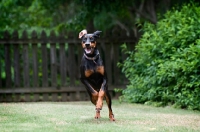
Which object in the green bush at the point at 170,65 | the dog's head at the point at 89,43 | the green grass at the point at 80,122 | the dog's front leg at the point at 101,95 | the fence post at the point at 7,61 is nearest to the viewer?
the green grass at the point at 80,122

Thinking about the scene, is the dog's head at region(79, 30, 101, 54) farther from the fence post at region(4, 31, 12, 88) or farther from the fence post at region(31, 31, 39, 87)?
the fence post at region(4, 31, 12, 88)

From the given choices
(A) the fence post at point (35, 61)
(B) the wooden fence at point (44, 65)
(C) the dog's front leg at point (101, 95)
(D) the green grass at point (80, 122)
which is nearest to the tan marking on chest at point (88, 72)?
(C) the dog's front leg at point (101, 95)

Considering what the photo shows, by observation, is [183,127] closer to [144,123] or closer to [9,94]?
[144,123]

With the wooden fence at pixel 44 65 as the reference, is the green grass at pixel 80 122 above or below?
below

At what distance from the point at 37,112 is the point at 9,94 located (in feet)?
19.9

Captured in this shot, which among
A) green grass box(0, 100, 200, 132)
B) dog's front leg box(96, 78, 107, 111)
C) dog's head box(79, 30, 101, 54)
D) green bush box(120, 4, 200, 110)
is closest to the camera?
green grass box(0, 100, 200, 132)

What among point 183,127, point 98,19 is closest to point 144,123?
point 183,127

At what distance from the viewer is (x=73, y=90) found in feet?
52.1

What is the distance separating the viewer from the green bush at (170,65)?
1190 centimetres

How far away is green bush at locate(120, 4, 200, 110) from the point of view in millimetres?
11898

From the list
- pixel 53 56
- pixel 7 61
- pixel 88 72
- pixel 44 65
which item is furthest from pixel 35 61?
pixel 88 72

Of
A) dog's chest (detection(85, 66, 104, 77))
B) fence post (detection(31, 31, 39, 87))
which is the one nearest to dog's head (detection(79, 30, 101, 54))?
dog's chest (detection(85, 66, 104, 77))

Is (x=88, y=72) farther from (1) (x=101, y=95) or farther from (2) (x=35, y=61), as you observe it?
(2) (x=35, y=61)

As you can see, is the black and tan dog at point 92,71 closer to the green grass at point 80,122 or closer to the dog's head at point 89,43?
the dog's head at point 89,43
